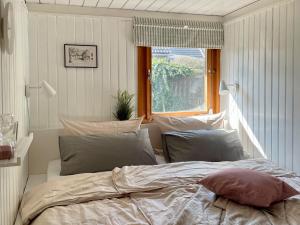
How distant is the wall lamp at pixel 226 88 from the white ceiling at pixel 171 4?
748 millimetres

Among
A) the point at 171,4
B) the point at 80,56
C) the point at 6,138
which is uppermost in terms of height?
the point at 171,4

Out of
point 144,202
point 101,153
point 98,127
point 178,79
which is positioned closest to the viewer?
point 144,202

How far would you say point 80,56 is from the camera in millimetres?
3215

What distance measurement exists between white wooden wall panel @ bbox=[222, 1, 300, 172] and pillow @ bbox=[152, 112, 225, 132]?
0.85 feet

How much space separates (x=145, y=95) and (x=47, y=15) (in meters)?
1.25

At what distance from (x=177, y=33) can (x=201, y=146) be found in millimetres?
1293

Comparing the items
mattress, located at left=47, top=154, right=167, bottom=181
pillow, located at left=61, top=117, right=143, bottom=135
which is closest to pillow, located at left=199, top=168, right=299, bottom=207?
mattress, located at left=47, top=154, right=167, bottom=181

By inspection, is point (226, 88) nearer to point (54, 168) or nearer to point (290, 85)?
point (290, 85)

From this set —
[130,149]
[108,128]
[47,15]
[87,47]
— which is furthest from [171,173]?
[47,15]

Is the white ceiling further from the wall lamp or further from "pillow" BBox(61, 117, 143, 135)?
"pillow" BBox(61, 117, 143, 135)

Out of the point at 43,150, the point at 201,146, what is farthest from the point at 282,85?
the point at 43,150

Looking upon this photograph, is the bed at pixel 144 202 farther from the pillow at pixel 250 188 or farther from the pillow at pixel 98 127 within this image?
the pillow at pixel 98 127

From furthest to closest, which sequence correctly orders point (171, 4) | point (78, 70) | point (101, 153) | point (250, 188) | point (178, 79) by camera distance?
point (178, 79) → point (78, 70) → point (171, 4) → point (101, 153) → point (250, 188)

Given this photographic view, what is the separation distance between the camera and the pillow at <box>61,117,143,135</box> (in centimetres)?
296
